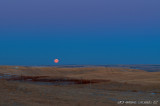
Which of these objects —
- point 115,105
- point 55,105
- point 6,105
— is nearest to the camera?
point 6,105

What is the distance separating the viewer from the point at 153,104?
1362 centimetres

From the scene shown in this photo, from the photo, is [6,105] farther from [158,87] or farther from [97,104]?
[158,87]

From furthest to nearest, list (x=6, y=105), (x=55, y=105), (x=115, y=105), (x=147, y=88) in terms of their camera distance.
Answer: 1. (x=147, y=88)
2. (x=115, y=105)
3. (x=55, y=105)
4. (x=6, y=105)

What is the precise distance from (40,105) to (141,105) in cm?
575

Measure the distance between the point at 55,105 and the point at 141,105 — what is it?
195 inches

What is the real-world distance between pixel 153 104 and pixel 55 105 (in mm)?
5838

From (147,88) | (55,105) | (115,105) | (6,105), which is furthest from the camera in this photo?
(147,88)

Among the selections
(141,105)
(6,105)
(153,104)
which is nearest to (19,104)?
(6,105)

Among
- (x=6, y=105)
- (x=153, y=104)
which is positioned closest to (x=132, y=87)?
(x=153, y=104)

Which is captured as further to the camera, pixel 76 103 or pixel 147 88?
pixel 147 88

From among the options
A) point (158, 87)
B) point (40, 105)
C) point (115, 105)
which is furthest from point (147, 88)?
point (40, 105)

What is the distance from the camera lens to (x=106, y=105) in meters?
12.7

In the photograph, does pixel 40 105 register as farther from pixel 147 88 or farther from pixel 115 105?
pixel 147 88

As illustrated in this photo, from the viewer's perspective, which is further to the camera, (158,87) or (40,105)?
(158,87)
